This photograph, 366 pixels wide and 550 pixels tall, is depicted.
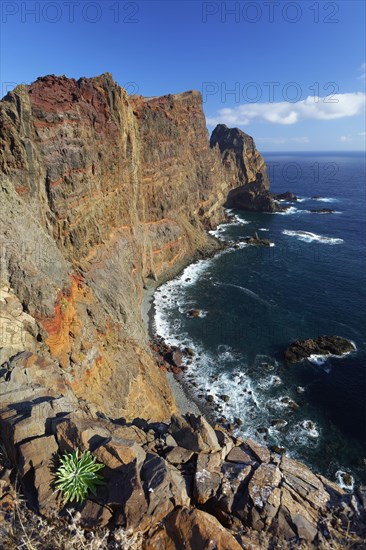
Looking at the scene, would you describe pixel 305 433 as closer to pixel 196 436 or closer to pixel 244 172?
pixel 196 436

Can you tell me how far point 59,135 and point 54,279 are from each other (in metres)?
16.3

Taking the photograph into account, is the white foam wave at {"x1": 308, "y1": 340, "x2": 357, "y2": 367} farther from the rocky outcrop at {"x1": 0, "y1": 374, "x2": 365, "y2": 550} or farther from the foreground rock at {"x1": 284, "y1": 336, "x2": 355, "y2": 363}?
the rocky outcrop at {"x1": 0, "y1": 374, "x2": 365, "y2": 550}

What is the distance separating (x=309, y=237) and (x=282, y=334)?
5290 centimetres

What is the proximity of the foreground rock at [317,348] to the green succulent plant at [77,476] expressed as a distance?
38370 mm

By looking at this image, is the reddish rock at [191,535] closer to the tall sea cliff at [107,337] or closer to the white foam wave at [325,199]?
A: the tall sea cliff at [107,337]

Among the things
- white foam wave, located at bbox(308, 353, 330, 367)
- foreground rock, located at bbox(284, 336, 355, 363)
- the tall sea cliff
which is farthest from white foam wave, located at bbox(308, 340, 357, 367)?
the tall sea cliff

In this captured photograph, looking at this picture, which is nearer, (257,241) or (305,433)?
(305,433)

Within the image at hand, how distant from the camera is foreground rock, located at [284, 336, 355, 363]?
45125 mm

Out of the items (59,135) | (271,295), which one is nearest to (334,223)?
(271,295)

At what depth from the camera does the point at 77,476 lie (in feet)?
33.9

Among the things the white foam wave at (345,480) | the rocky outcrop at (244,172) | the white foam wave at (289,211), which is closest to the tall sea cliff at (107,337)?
the white foam wave at (345,480)

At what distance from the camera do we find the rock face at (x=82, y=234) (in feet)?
77.8

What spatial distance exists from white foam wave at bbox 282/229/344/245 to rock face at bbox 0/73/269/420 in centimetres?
5080

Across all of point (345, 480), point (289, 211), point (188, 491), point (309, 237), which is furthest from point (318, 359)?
point (289, 211)
